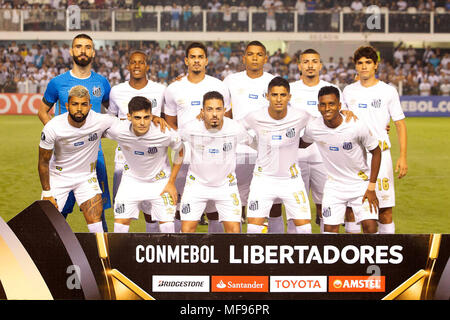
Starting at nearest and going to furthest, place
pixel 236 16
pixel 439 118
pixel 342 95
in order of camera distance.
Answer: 1. pixel 342 95
2. pixel 439 118
3. pixel 236 16

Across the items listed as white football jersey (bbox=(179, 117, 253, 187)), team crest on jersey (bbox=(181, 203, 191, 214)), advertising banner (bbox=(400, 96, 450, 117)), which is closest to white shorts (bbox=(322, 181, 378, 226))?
white football jersey (bbox=(179, 117, 253, 187))

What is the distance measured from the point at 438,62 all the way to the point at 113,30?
1471cm

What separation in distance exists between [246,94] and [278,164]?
44.4 inches

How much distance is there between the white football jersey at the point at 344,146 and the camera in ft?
20.2

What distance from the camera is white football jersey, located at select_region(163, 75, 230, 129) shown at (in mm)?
6809

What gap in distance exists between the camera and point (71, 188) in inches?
253

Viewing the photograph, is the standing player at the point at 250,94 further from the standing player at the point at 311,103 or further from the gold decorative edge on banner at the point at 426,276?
the gold decorative edge on banner at the point at 426,276

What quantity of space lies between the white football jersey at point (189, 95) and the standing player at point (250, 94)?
209 millimetres

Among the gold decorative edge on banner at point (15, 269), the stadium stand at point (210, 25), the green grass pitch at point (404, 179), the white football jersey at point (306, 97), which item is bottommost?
the green grass pitch at point (404, 179)

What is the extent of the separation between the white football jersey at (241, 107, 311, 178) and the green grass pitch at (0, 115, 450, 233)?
6.96 ft

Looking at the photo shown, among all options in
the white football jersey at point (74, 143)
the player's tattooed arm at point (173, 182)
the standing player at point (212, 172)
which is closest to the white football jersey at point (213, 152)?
the standing player at point (212, 172)

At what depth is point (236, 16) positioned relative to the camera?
1172 inches

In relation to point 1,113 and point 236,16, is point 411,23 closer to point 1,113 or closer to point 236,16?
point 236,16
